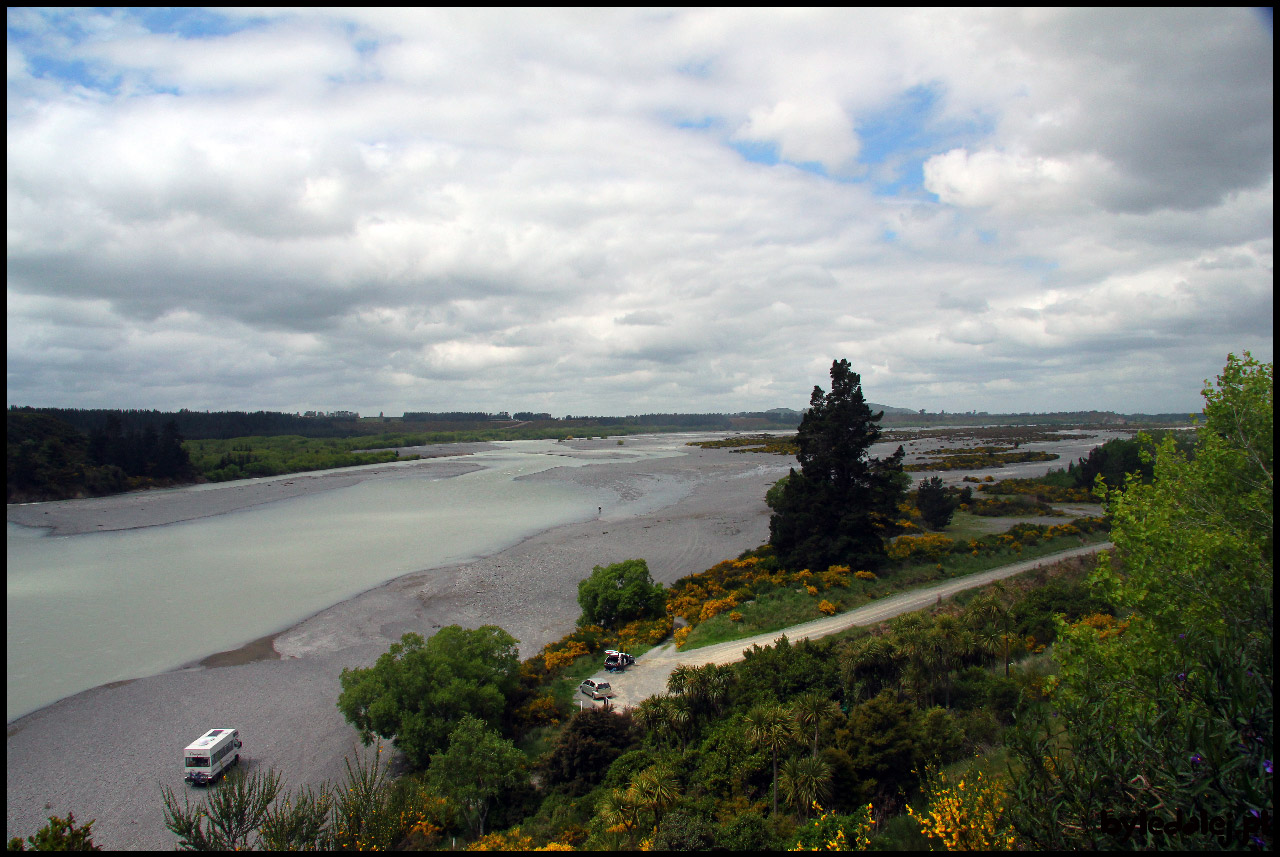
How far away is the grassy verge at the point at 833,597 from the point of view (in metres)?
26.3

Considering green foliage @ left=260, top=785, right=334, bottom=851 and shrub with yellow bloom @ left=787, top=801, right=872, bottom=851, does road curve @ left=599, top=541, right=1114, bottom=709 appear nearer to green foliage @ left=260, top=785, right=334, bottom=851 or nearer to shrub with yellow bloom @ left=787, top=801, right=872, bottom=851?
shrub with yellow bloom @ left=787, top=801, right=872, bottom=851

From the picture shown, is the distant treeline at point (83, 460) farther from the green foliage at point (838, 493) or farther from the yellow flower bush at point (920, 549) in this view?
the yellow flower bush at point (920, 549)

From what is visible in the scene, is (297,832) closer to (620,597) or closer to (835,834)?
(835,834)

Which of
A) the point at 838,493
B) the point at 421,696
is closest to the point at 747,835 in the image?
the point at 421,696

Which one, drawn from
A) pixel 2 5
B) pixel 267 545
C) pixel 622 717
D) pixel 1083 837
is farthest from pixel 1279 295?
pixel 267 545

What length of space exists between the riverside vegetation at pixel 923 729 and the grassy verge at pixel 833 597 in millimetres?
1666

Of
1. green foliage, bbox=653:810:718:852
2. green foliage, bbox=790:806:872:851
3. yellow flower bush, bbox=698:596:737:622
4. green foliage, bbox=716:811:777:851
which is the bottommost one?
yellow flower bush, bbox=698:596:737:622

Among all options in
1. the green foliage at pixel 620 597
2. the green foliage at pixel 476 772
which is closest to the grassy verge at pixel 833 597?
the green foliage at pixel 620 597

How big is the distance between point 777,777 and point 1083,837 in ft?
22.4

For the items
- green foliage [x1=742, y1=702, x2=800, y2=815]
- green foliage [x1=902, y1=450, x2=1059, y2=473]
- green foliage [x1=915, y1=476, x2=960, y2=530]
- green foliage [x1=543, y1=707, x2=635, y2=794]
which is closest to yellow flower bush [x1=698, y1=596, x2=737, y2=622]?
green foliage [x1=543, y1=707, x2=635, y2=794]

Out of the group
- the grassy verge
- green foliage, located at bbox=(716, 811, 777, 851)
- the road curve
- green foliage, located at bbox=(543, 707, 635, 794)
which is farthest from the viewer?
the grassy verge

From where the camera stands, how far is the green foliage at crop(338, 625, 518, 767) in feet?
58.9

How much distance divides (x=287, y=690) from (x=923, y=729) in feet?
73.8

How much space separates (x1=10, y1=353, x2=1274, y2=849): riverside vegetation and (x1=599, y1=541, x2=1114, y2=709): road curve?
1483mm
